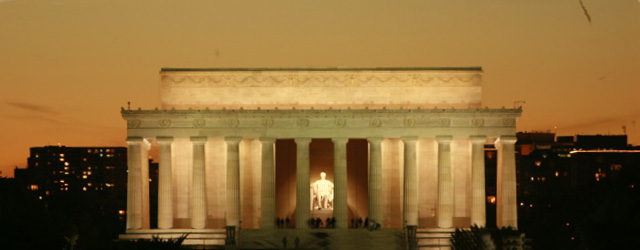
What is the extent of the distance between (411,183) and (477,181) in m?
6.02

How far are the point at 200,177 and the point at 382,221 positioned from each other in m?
17.1

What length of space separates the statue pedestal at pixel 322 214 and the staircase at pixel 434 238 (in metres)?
10.5

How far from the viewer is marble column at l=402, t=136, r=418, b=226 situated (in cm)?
10319

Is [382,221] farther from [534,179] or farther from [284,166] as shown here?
[534,179]

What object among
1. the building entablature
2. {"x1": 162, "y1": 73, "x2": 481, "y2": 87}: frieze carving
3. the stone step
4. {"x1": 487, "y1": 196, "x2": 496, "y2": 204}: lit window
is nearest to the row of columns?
the building entablature

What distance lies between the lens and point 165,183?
104 metres

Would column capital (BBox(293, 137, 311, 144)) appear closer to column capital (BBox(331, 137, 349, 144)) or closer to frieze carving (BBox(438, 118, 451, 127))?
column capital (BBox(331, 137, 349, 144))

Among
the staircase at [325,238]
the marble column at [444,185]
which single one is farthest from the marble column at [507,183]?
the staircase at [325,238]

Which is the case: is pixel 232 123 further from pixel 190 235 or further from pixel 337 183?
pixel 337 183

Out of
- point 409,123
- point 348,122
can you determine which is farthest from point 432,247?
point 348,122

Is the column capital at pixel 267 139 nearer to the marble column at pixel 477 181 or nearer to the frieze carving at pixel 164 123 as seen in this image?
the frieze carving at pixel 164 123

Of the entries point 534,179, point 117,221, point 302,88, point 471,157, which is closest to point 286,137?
point 302,88

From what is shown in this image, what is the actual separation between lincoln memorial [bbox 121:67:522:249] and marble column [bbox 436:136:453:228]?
90mm

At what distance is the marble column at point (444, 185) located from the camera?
10325 centimetres
